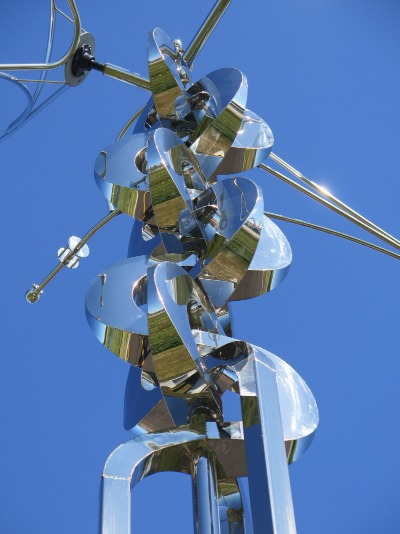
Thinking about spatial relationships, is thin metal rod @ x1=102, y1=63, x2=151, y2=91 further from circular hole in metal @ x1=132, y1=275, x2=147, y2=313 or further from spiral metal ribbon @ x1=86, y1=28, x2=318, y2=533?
circular hole in metal @ x1=132, y1=275, x2=147, y2=313

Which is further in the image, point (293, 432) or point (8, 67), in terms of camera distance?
point (8, 67)

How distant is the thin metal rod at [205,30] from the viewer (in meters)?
0.90

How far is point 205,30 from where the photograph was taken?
907mm

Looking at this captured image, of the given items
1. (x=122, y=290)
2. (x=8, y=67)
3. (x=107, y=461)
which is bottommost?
(x=107, y=461)

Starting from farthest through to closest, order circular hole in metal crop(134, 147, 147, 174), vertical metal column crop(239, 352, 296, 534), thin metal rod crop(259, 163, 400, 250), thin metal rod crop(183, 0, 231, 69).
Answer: thin metal rod crop(183, 0, 231, 69) < thin metal rod crop(259, 163, 400, 250) < circular hole in metal crop(134, 147, 147, 174) < vertical metal column crop(239, 352, 296, 534)

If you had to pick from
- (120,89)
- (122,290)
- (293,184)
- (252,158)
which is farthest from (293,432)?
(120,89)

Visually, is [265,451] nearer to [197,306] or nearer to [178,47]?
[197,306]

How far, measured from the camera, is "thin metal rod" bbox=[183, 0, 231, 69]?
90 centimetres

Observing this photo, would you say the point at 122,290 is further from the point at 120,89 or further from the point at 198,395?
the point at 120,89

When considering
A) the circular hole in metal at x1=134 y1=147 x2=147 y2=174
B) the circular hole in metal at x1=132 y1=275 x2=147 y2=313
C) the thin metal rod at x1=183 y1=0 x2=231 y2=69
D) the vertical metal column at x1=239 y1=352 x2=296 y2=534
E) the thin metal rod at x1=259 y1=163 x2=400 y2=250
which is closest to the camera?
the vertical metal column at x1=239 y1=352 x2=296 y2=534

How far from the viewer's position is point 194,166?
26.1 inches

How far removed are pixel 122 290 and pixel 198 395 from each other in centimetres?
12

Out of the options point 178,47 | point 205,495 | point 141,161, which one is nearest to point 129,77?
point 178,47

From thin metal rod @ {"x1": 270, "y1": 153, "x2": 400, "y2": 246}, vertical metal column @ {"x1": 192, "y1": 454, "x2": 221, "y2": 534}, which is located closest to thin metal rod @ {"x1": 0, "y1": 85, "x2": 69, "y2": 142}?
thin metal rod @ {"x1": 270, "y1": 153, "x2": 400, "y2": 246}
